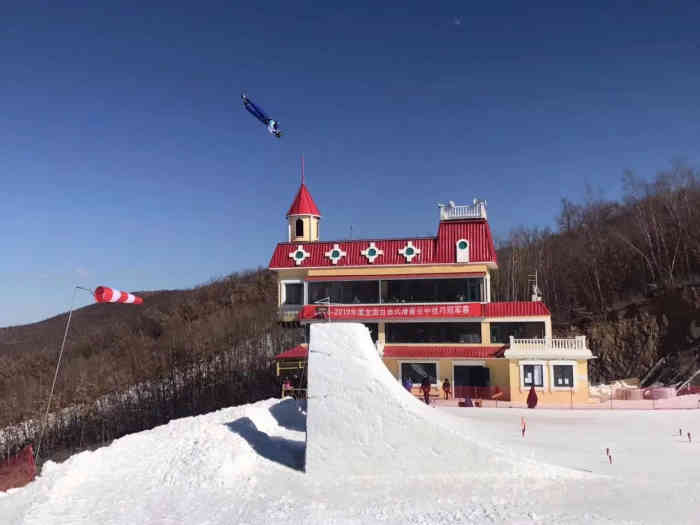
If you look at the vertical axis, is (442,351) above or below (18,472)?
above

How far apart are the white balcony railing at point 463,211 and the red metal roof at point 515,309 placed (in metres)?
5.96

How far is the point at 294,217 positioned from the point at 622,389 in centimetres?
2207

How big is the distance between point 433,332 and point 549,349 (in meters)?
6.56

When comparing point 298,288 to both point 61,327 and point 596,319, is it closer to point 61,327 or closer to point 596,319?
point 596,319

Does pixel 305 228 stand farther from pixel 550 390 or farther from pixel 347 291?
pixel 550 390

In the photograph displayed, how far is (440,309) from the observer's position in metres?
31.7

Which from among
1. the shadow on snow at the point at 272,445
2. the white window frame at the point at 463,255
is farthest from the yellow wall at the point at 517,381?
the shadow on snow at the point at 272,445

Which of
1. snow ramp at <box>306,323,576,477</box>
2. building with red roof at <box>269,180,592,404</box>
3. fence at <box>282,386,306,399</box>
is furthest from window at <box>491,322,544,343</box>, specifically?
snow ramp at <box>306,323,576,477</box>

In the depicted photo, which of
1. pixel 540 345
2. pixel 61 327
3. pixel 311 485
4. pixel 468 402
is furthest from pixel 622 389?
pixel 61 327

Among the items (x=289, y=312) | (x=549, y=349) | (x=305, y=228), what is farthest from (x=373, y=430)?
(x=305, y=228)

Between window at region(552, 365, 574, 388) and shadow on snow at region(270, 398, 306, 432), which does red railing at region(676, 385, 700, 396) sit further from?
shadow on snow at region(270, 398, 306, 432)

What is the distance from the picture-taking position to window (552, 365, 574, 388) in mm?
27609

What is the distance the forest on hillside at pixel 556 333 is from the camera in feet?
127

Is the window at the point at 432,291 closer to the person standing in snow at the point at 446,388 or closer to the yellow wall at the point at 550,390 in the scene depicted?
the person standing in snow at the point at 446,388
